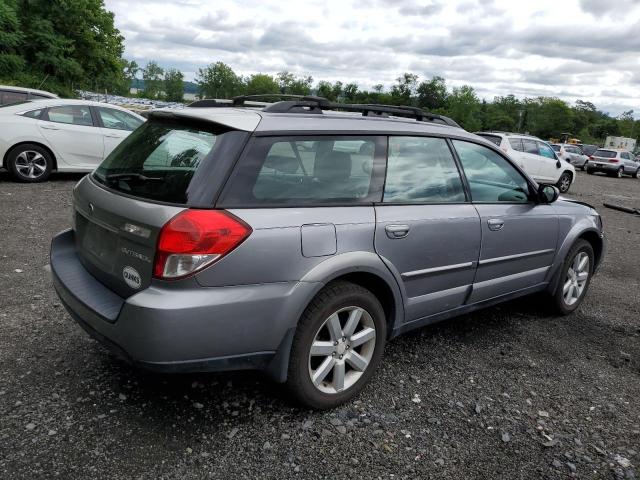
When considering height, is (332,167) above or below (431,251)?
above

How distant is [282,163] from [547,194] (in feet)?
8.36

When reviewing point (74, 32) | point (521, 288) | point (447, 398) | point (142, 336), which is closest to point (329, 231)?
point (142, 336)

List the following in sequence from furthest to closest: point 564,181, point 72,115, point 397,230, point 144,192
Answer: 1. point 564,181
2. point 72,115
3. point 397,230
4. point 144,192

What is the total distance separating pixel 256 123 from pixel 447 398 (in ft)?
6.52

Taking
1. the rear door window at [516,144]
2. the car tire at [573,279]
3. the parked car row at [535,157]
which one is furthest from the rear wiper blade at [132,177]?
the rear door window at [516,144]

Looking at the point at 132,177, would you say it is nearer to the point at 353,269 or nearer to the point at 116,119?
the point at 353,269

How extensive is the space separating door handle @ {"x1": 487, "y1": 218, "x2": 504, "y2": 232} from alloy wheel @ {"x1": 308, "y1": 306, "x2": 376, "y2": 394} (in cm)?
123

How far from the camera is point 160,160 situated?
9.80 feet

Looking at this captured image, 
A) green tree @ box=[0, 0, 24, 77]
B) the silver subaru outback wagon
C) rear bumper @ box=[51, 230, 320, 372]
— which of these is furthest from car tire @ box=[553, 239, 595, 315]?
green tree @ box=[0, 0, 24, 77]

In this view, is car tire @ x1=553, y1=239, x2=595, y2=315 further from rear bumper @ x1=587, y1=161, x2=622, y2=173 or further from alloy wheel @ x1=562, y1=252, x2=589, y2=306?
rear bumper @ x1=587, y1=161, x2=622, y2=173

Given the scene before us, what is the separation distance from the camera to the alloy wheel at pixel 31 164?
9469 millimetres

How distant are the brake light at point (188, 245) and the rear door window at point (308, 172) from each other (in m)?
0.17

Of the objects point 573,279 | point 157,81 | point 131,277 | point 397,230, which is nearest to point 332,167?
point 397,230

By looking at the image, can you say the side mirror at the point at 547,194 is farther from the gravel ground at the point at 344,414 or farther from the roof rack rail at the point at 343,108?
the gravel ground at the point at 344,414
